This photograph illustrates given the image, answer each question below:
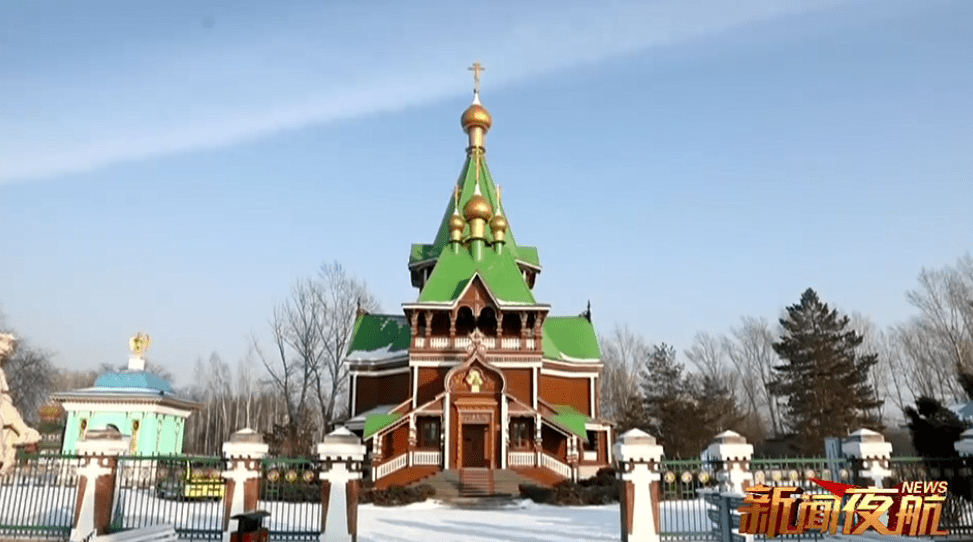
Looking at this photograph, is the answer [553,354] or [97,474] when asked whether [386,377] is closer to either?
[553,354]

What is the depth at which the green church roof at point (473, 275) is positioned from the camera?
2872 centimetres

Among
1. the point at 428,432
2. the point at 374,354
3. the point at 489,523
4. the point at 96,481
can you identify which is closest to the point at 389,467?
the point at 428,432

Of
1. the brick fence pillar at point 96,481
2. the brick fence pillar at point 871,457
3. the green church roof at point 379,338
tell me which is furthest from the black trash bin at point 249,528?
the green church roof at point 379,338

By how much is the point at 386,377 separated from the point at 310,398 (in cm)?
2149

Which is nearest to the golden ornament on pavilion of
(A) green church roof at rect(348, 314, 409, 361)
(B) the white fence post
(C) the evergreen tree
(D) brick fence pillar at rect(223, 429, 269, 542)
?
(A) green church roof at rect(348, 314, 409, 361)

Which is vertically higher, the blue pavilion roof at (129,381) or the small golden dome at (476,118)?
the small golden dome at (476,118)

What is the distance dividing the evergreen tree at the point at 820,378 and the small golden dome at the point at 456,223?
20893 millimetres

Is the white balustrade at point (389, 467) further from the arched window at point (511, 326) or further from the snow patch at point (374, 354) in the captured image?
the arched window at point (511, 326)

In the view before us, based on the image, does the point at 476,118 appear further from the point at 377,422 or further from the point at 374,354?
the point at 377,422

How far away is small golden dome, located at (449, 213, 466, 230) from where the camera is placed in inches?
1259

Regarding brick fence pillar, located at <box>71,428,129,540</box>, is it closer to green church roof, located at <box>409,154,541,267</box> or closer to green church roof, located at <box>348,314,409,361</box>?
green church roof, located at <box>348,314,409,361</box>

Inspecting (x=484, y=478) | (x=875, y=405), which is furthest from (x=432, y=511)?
(x=875, y=405)

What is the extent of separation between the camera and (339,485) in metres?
12.3

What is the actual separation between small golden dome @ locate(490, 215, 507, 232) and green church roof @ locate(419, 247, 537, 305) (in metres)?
1.29
